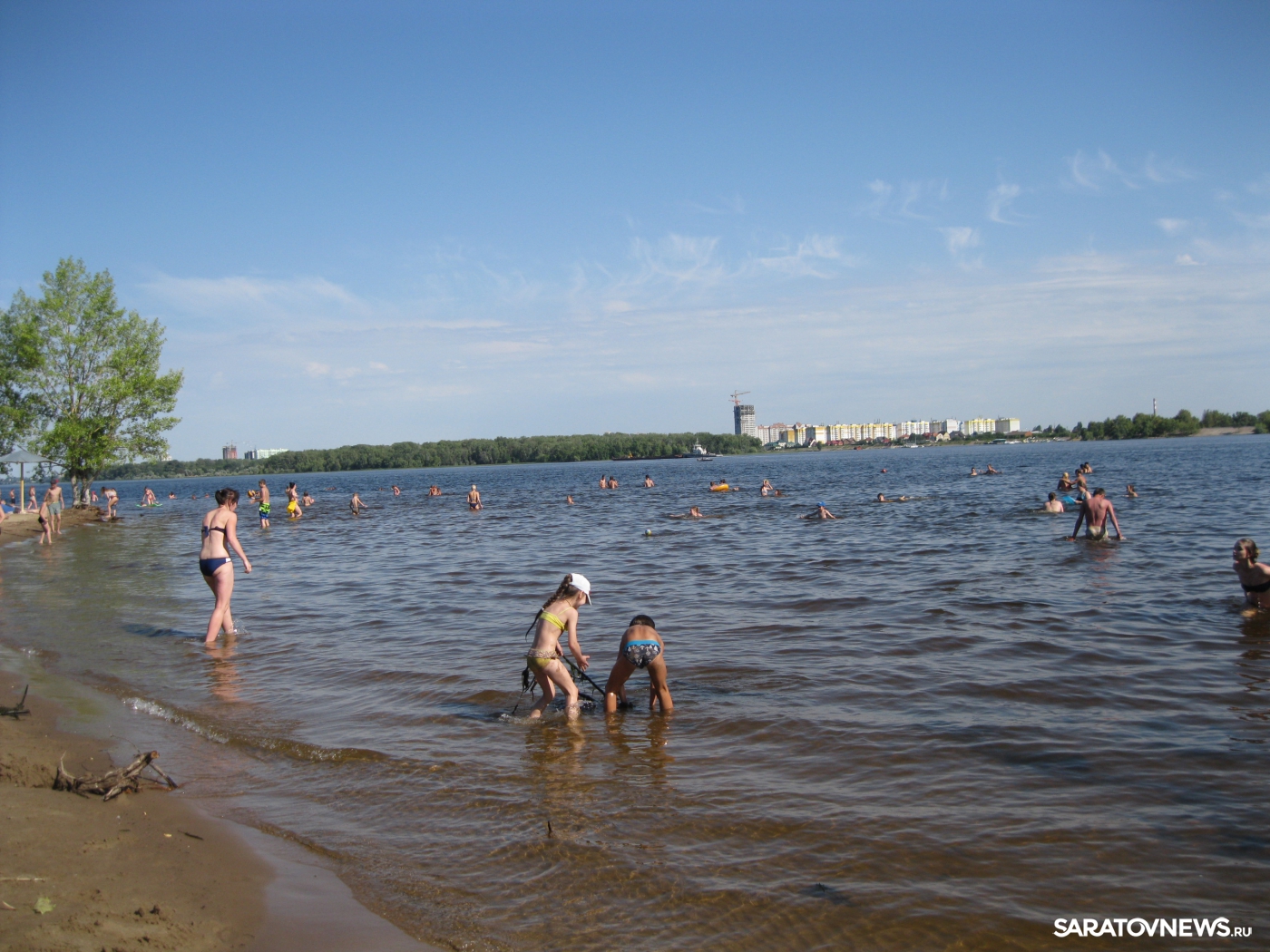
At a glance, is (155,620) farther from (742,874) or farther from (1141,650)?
(1141,650)

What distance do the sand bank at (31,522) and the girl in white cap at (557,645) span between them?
26.6 m

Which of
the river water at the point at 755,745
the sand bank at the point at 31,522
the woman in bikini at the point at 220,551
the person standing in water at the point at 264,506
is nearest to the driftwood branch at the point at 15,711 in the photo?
the river water at the point at 755,745

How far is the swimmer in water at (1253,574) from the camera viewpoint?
11031mm

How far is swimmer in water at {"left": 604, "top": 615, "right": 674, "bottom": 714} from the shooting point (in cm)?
778

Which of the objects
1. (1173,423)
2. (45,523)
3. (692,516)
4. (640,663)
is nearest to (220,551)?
(640,663)

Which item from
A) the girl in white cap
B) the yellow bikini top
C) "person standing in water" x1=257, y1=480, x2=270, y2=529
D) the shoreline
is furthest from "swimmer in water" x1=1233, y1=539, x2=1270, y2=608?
"person standing in water" x1=257, y1=480, x2=270, y2=529

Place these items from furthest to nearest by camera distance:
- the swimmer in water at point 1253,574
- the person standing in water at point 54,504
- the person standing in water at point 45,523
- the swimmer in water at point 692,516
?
the swimmer in water at point 692,516, the person standing in water at point 54,504, the person standing in water at point 45,523, the swimmer in water at point 1253,574

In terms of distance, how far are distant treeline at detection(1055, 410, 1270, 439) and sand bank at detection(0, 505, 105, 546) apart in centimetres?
18881

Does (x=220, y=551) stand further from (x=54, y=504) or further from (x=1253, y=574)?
(x=54, y=504)

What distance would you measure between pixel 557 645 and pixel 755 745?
6.76 feet

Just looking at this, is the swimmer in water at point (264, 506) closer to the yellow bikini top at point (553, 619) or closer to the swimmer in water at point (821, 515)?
the swimmer in water at point (821, 515)

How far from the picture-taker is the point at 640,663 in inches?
306

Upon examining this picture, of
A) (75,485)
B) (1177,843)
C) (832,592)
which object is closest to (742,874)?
(1177,843)

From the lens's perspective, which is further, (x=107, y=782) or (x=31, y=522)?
(x=31, y=522)
